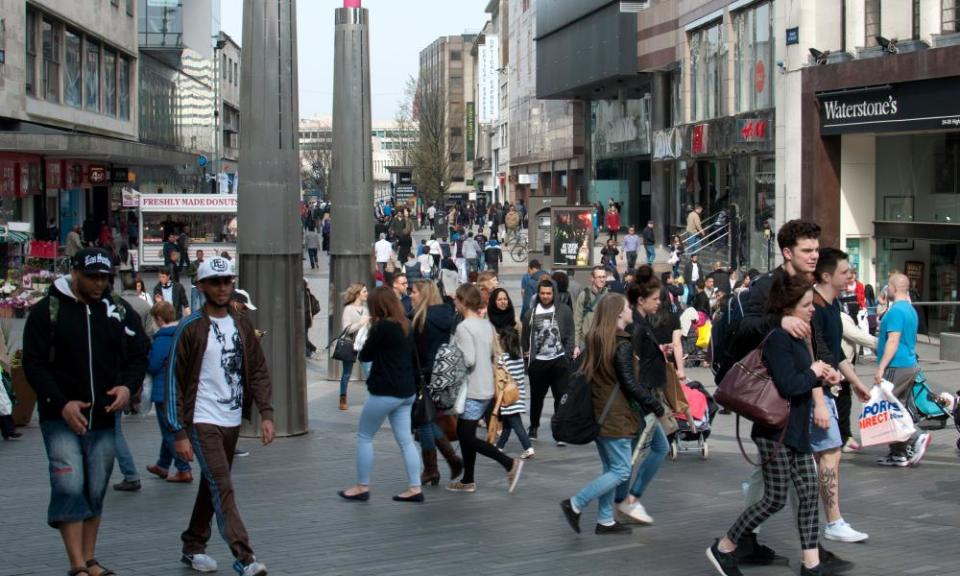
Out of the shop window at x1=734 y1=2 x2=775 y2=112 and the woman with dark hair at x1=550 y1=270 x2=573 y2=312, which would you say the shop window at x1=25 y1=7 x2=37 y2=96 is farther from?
the woman with dark hair at x1=550 y1=270 x2=573 y2=312

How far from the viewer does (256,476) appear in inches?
410

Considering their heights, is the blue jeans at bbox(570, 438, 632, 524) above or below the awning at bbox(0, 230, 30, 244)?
below

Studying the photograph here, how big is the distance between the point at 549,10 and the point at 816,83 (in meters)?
30.9

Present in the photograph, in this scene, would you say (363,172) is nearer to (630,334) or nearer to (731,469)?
(731,469)

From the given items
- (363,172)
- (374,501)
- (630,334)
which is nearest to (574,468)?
(374,501)

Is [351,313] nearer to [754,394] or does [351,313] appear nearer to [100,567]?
[100,567]

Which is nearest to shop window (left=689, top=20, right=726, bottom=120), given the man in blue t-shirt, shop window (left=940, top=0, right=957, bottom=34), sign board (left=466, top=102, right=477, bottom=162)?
shop window (left=940, top=0, right=957, bottom=34)

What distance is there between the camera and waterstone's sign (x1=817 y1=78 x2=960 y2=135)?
23.5 meters

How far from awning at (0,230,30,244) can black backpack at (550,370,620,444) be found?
20673 mm

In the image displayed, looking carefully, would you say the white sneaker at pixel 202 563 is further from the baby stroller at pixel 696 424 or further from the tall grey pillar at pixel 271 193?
the tall grey pillar at pixel 271 193

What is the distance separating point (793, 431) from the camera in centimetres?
665

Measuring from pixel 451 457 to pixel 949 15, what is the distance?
18.0 metres

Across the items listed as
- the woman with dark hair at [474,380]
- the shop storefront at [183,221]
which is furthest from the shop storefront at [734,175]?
the woman with dark hair at [474,380]

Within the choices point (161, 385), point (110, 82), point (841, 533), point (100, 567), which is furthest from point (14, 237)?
point (841, 533)
